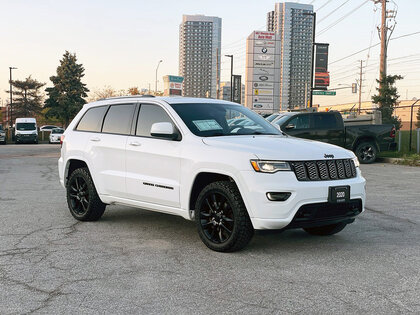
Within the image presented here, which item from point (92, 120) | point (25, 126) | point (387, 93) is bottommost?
point (25, 126)

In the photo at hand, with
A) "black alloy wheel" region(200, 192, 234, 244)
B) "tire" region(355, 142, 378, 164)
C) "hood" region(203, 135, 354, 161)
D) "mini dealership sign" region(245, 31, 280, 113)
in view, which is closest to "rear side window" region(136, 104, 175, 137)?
"hood" region(203, 135, 354, 161)

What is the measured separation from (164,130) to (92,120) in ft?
6.85

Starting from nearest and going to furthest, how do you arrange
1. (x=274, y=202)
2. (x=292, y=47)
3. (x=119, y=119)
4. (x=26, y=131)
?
(x=274, y=202) < (x=119, y=119) < (x=26, y=131) < (x=292, y=47)

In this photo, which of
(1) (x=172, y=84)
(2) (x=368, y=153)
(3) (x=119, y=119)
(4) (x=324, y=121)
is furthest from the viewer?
(1) (x=172, y=84)

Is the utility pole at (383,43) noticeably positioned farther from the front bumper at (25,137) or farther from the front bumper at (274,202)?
the front bumper at (25,137)

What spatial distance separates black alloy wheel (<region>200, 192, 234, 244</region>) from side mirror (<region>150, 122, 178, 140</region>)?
895 mm

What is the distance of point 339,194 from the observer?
5426 millimetres

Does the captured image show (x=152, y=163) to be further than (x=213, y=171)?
Yes

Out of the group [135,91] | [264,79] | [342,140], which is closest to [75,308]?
[342,140]

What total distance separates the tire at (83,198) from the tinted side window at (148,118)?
1.23 m

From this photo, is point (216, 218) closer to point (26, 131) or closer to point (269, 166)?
point (269, 166)

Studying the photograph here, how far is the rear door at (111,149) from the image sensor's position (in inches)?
265

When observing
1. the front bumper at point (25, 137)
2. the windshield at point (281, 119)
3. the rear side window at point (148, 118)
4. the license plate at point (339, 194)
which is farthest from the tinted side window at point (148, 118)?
the front bumper at point (25, 137)

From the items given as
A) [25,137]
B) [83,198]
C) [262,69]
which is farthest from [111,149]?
[262,69]
